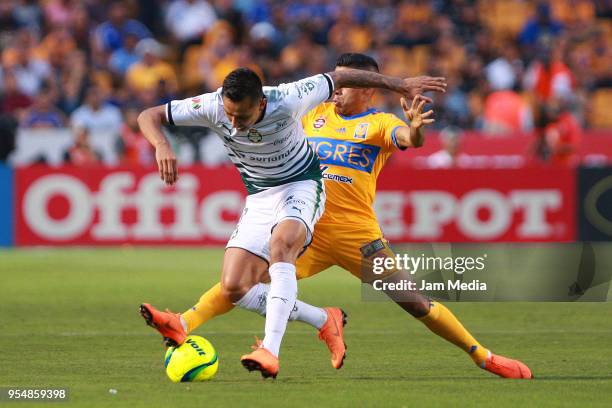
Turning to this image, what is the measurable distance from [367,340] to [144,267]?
686 centimetres

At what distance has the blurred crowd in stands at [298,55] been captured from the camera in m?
21.2

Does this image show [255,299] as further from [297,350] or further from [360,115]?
[360,115]

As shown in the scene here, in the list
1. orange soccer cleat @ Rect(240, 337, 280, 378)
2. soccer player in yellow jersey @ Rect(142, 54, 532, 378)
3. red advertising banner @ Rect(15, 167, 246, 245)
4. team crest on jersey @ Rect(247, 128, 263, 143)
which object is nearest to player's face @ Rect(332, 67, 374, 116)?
soccer player in yellow jersey @ Rect(142, 54, 532, 378)

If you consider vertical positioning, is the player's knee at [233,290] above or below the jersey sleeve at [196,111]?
below

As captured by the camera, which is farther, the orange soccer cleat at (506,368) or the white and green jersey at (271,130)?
the orange soccer cleat at (506,368)

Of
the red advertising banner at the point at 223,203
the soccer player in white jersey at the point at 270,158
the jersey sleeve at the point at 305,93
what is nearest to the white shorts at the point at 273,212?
the soccer player in white jersey at the point at 270,158

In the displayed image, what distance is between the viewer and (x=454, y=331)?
8508 mm

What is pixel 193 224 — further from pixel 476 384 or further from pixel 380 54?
pixel 476 384

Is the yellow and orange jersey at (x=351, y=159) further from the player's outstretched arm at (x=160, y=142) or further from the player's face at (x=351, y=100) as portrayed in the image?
the player's outstretched arm at (x=160, y=142)

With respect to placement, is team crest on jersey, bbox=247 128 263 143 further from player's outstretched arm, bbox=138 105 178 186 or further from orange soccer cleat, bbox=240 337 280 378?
orange soccer cleat, bbox=240 337 280 378

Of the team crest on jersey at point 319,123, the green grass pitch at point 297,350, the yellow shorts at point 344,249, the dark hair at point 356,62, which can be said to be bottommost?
the green grass pitch at point 297,350

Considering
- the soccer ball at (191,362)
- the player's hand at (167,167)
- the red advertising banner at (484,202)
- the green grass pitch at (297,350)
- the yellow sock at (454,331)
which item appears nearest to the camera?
the green grass pitch at (297,350)

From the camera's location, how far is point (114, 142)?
67.1ft

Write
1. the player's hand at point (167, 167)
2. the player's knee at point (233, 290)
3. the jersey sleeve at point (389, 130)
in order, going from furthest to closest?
1. the jersey sleeve at point (389, 130)
2. the player's knee at point (233, 290)
3. the player's hand at point (167, 167)
